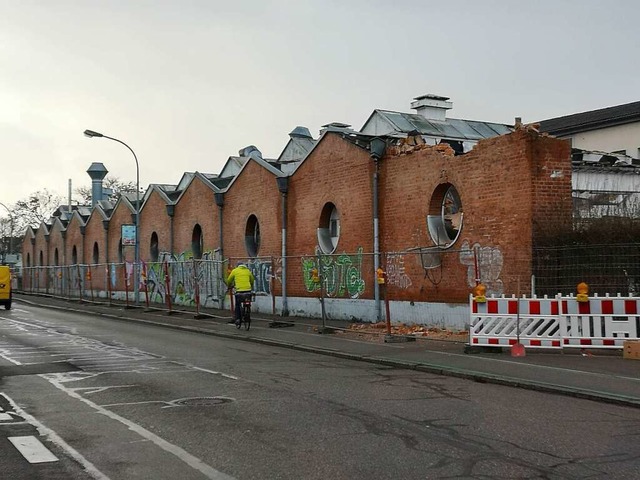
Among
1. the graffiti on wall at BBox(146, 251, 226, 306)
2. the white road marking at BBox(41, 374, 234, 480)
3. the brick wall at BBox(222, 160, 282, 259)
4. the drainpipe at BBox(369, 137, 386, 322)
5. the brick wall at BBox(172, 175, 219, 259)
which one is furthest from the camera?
the brick wall at BBox(172, 175, 219, 259)

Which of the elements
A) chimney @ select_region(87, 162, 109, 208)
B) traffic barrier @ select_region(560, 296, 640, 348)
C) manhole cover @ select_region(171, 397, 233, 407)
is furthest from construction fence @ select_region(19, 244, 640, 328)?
chimney @ select_region(87, 162, 109, 208)

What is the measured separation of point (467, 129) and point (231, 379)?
29138 millimetres

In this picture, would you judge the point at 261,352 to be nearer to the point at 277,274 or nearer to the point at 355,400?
the point at 355,400

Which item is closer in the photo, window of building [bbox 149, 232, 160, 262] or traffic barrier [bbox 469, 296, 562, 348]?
traffic barrier [bbox 469, 296, 562, 348]

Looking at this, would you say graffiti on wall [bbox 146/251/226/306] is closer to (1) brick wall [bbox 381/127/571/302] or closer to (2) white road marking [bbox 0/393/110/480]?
(1) brick wall [bbox 381/127/571/302]

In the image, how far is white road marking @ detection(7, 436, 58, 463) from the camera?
22.4 feet

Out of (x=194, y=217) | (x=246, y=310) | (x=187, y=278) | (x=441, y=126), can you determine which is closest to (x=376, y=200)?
(x=246, y=310)

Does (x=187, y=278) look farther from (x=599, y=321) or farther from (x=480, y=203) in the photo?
(x=599, y=321)

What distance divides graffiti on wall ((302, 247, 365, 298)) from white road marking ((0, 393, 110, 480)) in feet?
39.2

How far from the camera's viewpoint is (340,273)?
21812mm

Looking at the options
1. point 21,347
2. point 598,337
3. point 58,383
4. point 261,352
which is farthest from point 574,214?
point 21,347

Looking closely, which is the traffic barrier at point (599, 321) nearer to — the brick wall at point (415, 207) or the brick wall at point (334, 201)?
the brick wall at point (415, 207)

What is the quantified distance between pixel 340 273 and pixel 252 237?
7584mm

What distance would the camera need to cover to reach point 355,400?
9.78m
